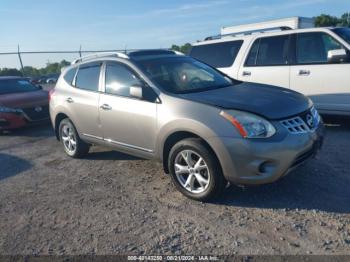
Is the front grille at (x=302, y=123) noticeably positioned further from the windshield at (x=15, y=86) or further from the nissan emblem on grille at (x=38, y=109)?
the windshield at (x=15, y=86)

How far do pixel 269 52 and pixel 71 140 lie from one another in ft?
13.7

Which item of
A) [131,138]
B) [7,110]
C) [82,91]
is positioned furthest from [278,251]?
[7,110]

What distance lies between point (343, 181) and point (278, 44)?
355 centimetres

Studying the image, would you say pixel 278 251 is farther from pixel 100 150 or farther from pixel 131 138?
pixel 100 150

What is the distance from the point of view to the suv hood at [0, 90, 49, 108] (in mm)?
8031

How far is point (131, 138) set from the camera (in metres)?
4.56

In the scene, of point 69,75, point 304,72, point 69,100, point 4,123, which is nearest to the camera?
point 69,100

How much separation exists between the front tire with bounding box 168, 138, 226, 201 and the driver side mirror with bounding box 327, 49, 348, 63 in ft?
11.5

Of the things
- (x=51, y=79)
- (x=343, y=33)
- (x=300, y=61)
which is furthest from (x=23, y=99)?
(x=51, y=79)

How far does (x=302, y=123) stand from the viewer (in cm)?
371

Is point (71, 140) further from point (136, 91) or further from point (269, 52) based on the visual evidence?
point (269, 52)

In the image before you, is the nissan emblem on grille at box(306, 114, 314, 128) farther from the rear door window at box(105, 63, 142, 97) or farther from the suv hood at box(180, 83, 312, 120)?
the rear door window at box(105, 63, 142, 97)

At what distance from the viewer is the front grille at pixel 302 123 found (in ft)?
→ 11.7

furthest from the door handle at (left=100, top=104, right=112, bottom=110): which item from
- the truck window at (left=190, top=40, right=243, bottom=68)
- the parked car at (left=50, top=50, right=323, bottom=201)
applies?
the truck window at (left=190, top=40, right=243, bottom=68)
